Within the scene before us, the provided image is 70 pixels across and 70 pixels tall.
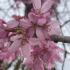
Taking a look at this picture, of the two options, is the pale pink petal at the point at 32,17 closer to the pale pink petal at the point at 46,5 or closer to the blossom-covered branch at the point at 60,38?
the pale pink petal at the point at 46,5

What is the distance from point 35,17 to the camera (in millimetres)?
993

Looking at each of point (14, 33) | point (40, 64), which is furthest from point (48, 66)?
point (14, 33)

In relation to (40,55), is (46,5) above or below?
above

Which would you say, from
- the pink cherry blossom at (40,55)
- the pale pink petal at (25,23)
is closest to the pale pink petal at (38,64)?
the pink cherry blossom at (40,55)

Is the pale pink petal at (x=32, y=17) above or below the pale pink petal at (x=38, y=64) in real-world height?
above

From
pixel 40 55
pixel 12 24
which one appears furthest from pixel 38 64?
pixel 12 24

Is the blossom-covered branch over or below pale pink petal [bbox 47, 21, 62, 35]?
below

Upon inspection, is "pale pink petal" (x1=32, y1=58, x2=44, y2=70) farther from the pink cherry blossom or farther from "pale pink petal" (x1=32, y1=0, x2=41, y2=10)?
"pale pink petal" (x1=32, y1=0, x2=41, y2=10)

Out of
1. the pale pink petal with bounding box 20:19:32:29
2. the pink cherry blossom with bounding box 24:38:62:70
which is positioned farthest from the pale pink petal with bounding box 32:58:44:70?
the pale pink petal with bounding box 20:19:32:29

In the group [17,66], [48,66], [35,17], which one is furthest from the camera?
[17,66]

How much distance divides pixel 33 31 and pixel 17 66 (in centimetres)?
27

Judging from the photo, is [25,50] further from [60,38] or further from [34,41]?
[60,38]

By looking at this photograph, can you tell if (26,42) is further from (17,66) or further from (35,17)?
(17,66)

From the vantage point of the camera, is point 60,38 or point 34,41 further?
point 60,38
